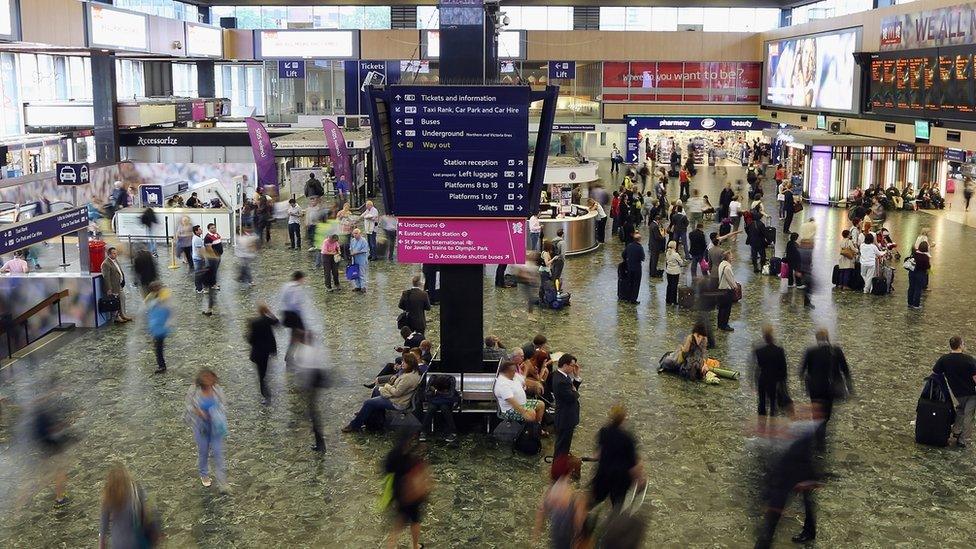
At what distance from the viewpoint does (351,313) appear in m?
16.4

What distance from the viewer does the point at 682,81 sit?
48000 millimetres

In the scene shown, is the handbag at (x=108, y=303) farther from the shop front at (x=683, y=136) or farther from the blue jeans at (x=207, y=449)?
the shop front at (x=683, y=136)

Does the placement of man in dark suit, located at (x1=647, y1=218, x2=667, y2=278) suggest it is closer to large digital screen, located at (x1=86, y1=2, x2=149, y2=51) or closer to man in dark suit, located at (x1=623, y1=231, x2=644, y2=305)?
man in dark suit, located at (x1=623, y1=231, x2=644, y2=305)

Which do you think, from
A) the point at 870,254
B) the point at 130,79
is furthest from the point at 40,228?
the point at 130,79

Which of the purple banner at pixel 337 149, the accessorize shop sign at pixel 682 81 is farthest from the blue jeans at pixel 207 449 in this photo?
the accessorize shop sign at pixel 682 81

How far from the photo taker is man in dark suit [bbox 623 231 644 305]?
677 inches

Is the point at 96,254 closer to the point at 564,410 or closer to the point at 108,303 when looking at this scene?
the point at 108,303

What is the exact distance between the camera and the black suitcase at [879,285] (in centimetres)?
1797

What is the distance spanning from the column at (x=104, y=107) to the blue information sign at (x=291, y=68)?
40.4 feet

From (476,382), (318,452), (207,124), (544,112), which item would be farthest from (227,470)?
(207,124)

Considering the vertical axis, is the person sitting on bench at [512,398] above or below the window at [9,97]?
below

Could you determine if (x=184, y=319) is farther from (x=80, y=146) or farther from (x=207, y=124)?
(x=207, y=124)

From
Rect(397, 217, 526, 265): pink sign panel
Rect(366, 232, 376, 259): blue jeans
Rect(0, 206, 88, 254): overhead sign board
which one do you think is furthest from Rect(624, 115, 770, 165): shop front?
Rect(397, 217, 526, 265): pink sign panel

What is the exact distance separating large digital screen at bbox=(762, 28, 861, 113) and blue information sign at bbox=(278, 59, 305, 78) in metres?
21.7
